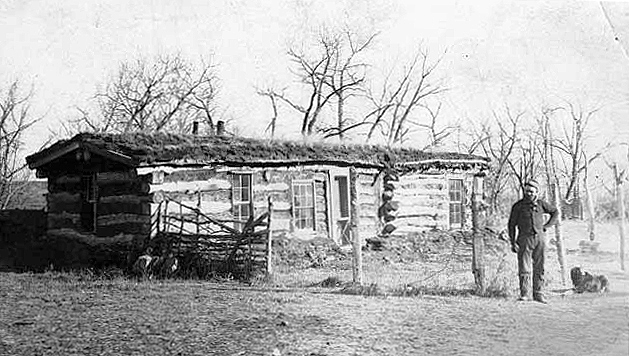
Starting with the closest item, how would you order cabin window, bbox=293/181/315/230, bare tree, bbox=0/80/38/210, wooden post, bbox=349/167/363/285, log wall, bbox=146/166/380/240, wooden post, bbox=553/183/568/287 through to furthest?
bare tree, bbox=0/80/38/210
wooden post, bbox=349/167/363/285
wooden post, bbox=553/183/568/287
log wall, bbox=146/166/380/240
cabin window, bbox=293/181/315/230

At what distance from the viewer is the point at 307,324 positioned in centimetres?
331

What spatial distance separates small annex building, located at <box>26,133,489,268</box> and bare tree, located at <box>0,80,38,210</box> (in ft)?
0.99

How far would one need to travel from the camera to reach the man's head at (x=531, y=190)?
3953 mm

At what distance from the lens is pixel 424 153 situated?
4422mm

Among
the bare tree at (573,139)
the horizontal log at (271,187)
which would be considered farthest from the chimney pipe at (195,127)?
the bare tree at (573,139)

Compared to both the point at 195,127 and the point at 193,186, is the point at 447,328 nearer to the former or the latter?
the point at 195,127

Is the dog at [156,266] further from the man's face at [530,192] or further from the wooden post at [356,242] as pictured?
the man's face at [530,192]

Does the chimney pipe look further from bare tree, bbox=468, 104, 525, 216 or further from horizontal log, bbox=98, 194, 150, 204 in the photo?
bare tree, bbox=468, 104, 525, 216

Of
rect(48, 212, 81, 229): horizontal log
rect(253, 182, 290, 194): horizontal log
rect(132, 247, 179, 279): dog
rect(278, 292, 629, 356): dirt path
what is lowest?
rect(278, 292, 629, 356): dirt path

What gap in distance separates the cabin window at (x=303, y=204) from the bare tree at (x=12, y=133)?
2.51 meters

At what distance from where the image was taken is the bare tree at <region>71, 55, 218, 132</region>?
3.59 meters

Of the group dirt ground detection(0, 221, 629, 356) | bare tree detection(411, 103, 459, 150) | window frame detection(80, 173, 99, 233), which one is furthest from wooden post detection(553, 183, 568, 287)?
window frame detection(80, 173, 99, 233)

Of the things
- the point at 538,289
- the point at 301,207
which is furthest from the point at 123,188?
the point at 538,289

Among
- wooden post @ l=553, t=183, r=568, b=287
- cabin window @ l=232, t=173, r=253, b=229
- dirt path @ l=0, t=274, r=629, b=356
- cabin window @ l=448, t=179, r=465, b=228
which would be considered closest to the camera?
dirt path @ l=0, t=274, r=629, b=356
